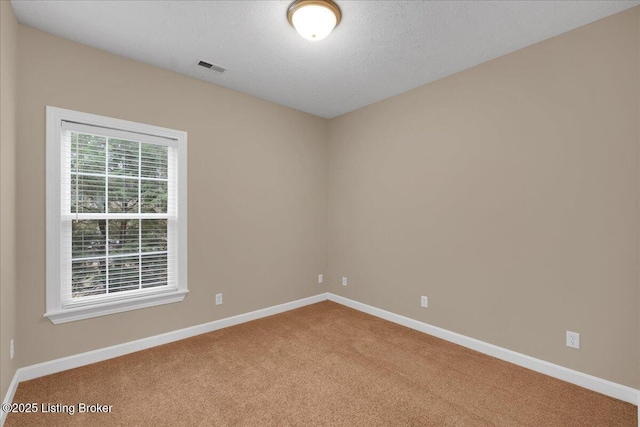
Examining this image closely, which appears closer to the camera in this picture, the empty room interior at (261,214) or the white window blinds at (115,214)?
the empty room interior at (261,214)

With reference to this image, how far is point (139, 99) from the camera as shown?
115 inches

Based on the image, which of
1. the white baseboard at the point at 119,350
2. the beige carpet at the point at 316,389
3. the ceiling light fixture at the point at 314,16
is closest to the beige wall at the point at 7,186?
the white baseboard at the point at 119,350

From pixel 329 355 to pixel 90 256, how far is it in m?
2.34

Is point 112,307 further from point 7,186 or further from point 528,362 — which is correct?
point 528,362

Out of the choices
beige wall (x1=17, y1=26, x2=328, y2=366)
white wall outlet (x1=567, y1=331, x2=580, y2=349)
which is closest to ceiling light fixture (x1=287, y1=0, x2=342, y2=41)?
beige wall (x1=17, y1=26, x2=328, y2=366)

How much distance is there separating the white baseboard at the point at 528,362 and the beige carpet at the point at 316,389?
7cm

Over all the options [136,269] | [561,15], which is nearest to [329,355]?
[136,269]

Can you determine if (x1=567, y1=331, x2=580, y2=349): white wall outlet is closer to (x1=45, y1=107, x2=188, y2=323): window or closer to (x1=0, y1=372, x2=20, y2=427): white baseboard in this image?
(x1=45, y1=107, x2=188, y2=323): window

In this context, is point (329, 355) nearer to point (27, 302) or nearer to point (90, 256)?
point (90, 256)

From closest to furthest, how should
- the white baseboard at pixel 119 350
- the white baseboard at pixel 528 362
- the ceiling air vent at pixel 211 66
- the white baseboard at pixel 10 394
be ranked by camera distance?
the white baseboard at pixel 10 394, the white baseboard at pixel 528 362, the white baseboard at pixel 119 350, the ceiling air vent at pixel 211 66

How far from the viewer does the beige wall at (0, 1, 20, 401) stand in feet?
6.37

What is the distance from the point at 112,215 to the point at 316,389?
7.72 feet

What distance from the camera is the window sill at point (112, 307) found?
2.52 metres

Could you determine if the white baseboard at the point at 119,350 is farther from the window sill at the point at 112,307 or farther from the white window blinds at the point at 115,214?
the white window blinds at the point at 115,214
